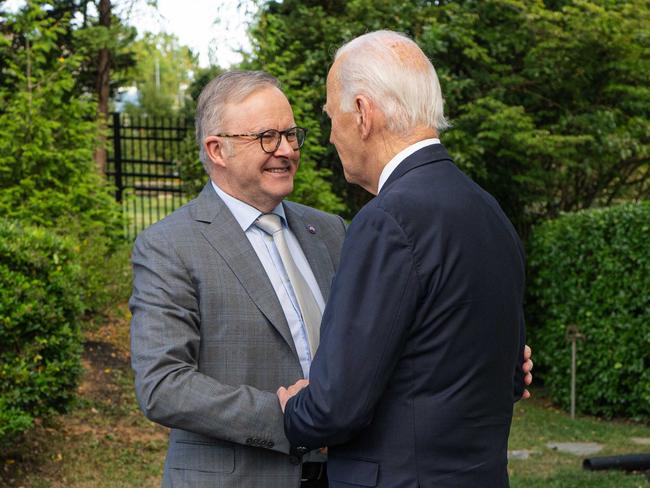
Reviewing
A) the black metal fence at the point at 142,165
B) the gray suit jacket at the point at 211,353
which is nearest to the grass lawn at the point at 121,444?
the black metal fence at the point at 142,165

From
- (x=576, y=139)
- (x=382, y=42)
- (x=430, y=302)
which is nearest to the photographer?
(x=430, y=302)

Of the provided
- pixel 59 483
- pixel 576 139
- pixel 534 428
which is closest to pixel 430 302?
pixel 59 483

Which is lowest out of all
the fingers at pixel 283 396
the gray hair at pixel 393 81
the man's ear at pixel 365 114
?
the fingers at pixel 283 396

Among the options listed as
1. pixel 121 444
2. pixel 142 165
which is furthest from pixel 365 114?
pixel 142 165

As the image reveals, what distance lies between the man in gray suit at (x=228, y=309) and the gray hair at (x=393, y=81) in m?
0.53

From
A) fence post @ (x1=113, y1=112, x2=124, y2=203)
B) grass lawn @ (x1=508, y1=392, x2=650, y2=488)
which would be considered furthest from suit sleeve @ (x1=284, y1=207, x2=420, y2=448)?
fence post @ (x1=113, y1=112, x2=124, y2=203)

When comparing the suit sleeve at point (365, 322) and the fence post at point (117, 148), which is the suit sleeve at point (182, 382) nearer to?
the suit sleeve at point (365, 322)

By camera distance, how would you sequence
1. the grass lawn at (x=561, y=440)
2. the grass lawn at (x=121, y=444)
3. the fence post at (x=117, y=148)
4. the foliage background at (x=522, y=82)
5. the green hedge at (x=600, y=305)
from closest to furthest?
the grass lawn at (x=121, y=444) < the grass lawn at (x=561, y=440) < the green hedge at (x=600, y=305) < the foliage background at (x=522, y=82) < the fence post at (x=117, y=148)

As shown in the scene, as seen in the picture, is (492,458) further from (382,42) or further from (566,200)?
(566,200)

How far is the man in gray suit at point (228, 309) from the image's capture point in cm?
247

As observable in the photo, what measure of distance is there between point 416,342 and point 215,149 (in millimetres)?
997

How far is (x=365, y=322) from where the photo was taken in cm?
210

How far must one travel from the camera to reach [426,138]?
2289 mm

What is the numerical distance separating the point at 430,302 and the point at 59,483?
514 cm
